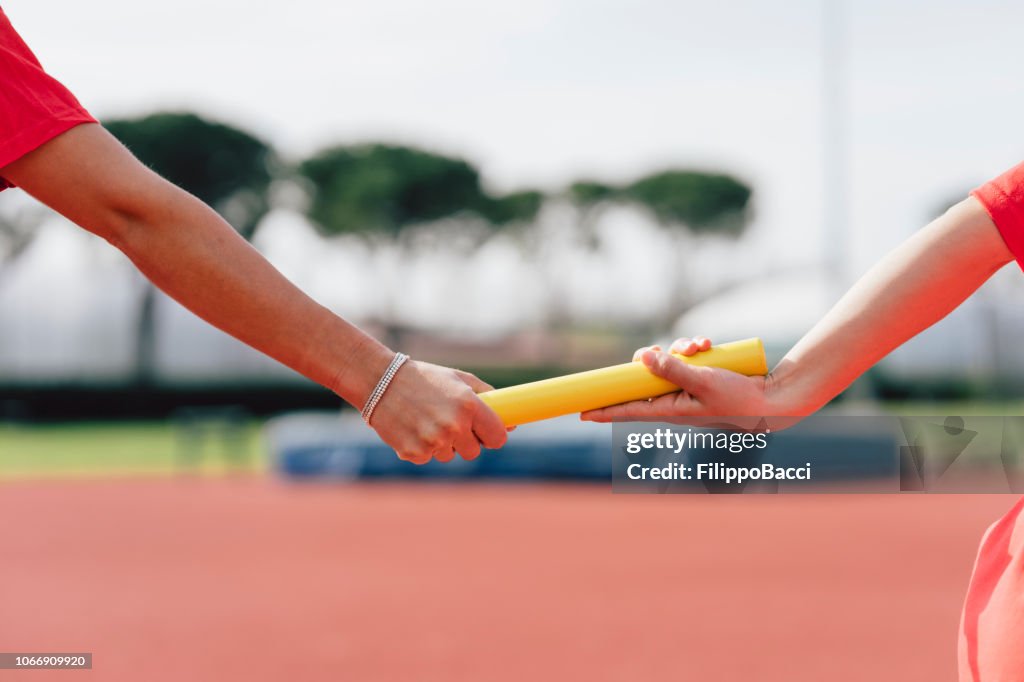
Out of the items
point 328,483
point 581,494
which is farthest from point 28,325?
point 581,494

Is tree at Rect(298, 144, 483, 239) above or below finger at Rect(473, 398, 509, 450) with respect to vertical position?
above

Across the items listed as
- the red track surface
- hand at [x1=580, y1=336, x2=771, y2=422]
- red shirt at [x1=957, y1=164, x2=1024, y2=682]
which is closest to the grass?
the red track surface

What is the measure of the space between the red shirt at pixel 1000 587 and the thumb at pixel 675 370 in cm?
55

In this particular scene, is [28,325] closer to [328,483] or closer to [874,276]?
[328,483]

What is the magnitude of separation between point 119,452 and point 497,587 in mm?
17120

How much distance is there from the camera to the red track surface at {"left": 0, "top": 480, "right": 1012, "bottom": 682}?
604 centimetres

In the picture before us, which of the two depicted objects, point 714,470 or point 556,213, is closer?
point 714,470

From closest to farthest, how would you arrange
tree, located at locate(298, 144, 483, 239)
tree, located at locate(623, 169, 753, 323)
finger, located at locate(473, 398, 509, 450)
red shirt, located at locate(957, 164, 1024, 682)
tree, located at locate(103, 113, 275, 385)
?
red shirt, located at locate(957, 164, 1024, 682), finger, located at locate(473, 398, 509, 450), tree, located at locate(103, 113, 275, 385), tree, located at locate(298, 144, 483, 239), tree, located at locate(623, 169, 753, 323)

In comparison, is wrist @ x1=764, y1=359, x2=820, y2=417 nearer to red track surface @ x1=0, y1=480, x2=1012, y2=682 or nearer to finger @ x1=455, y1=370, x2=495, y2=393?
finger @ x1=455, y1=370, x2=495, y2=393

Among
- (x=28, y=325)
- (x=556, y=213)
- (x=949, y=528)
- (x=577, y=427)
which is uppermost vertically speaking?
(x=556, y=213)

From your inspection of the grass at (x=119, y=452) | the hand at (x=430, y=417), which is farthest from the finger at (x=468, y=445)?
the grass at (x=119, y=452)

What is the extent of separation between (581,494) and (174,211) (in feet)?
40.8

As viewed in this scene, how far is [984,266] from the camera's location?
1.85 metres

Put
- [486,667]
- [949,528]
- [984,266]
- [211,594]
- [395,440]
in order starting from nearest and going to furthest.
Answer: [984,266]
[395,440]
[486,667]
[211,594]
[949,528]
